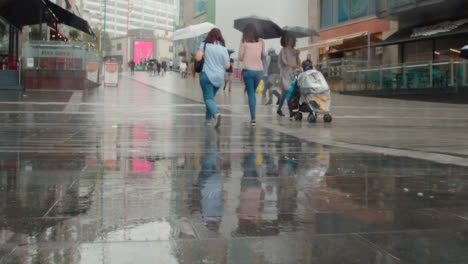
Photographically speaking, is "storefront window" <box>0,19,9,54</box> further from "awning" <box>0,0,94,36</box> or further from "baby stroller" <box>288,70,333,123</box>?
"baby stroller" <box>288,70,333,123</box>

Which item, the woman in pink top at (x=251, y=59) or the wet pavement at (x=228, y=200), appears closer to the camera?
the wet pavement at (x=228, y=200)

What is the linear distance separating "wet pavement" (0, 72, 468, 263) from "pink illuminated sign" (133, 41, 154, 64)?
173297 mm

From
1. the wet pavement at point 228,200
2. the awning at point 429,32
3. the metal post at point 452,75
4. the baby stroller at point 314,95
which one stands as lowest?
the wet pavement at point 228,200

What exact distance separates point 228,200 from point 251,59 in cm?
715

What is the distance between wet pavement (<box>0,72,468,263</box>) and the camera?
303 cm

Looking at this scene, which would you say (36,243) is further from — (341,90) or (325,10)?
(325,10)

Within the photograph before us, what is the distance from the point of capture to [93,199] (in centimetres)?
415

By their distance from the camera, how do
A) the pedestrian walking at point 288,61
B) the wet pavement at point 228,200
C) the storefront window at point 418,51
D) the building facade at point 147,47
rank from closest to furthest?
the wet pavement at point 228,200, the pedestrian walking at point 288,61, the storefront window at point 418,51, the building facade at point 147,47

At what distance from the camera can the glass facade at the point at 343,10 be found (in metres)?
37.2

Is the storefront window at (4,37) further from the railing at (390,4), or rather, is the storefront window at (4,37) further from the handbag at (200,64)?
the handbag at (200,64)

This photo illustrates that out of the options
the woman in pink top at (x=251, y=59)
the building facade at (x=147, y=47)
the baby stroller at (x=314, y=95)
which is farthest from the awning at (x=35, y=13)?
the building facade at (x=147, y=47)

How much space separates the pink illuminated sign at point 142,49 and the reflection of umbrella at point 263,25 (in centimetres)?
16547

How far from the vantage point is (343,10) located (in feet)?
134

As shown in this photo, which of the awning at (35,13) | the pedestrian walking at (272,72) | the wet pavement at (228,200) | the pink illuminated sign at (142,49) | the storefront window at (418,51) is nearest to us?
the wet pavement at (228,200)
